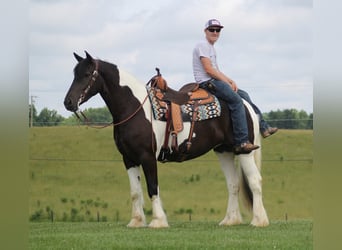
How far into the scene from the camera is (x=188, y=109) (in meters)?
9.05

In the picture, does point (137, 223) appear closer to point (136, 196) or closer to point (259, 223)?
point (136, 196)

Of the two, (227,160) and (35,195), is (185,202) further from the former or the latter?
(227,160)

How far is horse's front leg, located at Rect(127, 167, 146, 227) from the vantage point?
Answer: 28.9 feet

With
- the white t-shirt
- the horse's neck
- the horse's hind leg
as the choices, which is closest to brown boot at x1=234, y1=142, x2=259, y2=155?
the horse's hind leg

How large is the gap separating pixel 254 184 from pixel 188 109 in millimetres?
1492

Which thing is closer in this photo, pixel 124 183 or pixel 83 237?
pixel 83 237

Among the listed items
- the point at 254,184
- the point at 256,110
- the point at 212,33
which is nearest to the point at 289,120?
the point at 256,110

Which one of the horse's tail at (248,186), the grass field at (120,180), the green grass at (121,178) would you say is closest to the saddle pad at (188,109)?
the horse's tail at (248,186)

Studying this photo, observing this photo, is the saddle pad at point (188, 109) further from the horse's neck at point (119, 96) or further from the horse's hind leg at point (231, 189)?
the horse's hind leg at point (231, 189)

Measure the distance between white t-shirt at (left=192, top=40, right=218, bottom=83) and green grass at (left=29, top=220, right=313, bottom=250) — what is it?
2.13 meters

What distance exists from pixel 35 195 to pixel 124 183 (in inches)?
112

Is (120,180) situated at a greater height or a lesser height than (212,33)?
lesser
